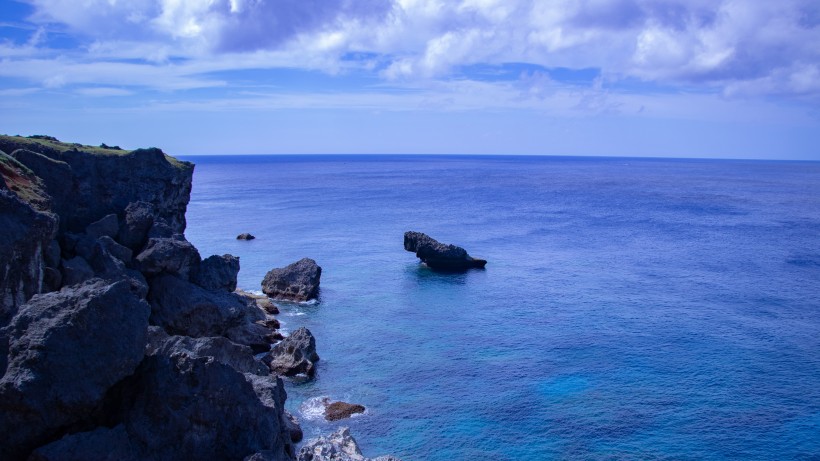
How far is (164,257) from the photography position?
55.9 m

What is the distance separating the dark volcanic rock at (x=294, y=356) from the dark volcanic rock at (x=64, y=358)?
107 feet

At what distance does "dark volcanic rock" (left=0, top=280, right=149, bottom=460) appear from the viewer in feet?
70.5

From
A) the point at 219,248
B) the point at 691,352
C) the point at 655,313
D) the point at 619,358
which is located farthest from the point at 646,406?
the point at 219,248

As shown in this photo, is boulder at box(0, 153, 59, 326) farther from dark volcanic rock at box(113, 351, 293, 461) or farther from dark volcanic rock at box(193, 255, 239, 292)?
dark volcanic rock at box(193, 255, 239, 292)

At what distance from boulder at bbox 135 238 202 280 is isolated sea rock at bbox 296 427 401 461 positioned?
25665 millimetres

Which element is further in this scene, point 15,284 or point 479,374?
point 479,374

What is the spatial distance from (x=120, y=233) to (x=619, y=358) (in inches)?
1819

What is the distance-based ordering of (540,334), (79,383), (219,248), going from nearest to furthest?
(79,383) → (540,334) → (219,248)

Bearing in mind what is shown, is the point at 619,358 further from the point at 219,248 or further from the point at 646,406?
the point at 219,248

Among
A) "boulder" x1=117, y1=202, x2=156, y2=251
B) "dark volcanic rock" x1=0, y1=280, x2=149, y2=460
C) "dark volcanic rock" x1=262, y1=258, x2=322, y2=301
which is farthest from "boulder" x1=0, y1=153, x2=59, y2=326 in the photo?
"dark volcanic rock" x1=262, y1=258, x2=322, y2=301

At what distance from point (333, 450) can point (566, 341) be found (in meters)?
36.7

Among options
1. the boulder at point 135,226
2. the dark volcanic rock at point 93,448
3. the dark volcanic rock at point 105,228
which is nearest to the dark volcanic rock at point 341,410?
the boulder at point 135,226

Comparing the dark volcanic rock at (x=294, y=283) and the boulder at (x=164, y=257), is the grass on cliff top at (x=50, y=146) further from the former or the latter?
the dark volcanic rock at (x=294, y=283)

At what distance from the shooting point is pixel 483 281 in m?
93.9
